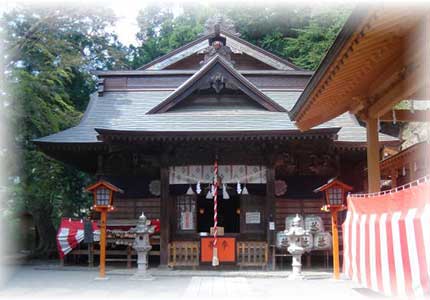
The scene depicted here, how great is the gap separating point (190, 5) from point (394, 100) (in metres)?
31.1

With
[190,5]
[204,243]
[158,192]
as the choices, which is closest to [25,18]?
[158,192]

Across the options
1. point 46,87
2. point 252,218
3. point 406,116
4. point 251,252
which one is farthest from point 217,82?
point 406,116

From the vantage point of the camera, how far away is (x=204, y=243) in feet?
38.8

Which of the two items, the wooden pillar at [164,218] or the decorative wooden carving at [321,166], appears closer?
the wooden pillar at [164,218]

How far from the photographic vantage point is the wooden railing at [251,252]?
38.9 feet

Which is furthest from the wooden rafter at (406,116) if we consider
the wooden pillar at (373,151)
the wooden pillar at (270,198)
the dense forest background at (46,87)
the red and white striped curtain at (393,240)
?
the dense forest background at (46,87)

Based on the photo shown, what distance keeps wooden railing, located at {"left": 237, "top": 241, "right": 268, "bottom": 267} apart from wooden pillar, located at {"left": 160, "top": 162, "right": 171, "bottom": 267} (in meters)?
1.97

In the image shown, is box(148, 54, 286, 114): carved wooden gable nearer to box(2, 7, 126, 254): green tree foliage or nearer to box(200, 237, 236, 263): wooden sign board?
box(2, 7, 126, 254): green tree foliage

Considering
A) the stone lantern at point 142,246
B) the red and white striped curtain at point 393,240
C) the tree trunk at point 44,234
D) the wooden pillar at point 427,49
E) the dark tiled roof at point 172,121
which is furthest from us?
the tree trunk at point 44,234

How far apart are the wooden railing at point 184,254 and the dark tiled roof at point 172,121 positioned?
3073mm

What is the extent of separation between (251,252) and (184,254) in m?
1.80

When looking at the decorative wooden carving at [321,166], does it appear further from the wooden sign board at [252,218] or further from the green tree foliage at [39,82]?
the green tree foliage at [39,82]

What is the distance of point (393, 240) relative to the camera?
5000 mm

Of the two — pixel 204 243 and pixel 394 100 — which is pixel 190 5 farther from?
pixel 394 100
